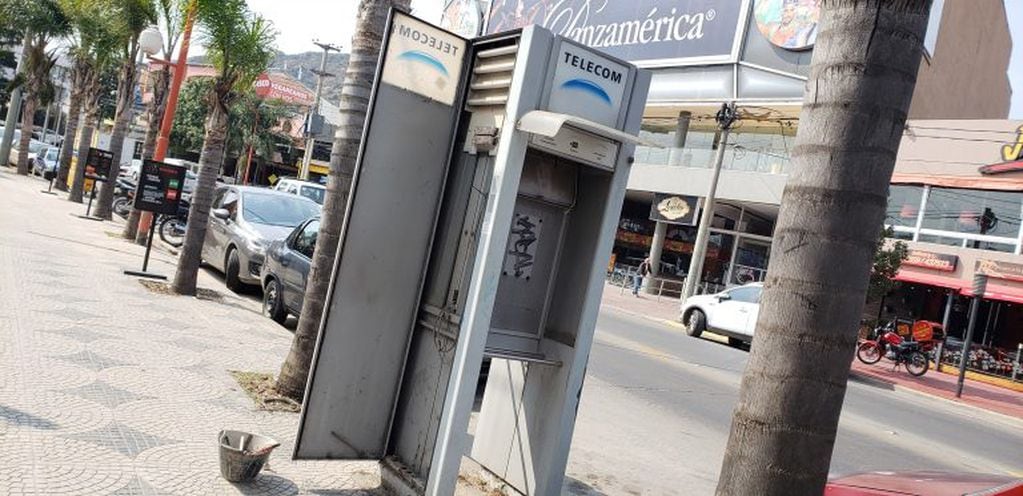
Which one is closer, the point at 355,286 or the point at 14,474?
the point at 14,474

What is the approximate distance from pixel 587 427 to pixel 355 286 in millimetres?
3821

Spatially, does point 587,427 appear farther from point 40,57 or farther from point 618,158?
point 40,57

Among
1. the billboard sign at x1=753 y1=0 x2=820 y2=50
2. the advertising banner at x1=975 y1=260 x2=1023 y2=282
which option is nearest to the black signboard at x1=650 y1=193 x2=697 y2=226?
the billboard sign at x1=753 y1=0 x2=820 y2=50

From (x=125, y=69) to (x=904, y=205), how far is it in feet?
79.1

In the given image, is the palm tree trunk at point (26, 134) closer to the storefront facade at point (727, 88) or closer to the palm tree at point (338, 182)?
the storefront facade at point (727, 88)

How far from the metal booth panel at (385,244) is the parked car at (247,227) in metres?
7.37

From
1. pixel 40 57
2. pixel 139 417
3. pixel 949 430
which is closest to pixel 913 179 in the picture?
pixel 949 430

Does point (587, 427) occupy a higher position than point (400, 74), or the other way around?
point (400, 74)

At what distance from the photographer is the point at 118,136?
64.7ft

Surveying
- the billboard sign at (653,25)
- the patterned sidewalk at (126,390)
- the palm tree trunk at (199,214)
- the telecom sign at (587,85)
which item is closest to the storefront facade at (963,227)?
the billboard sign at (653,25)

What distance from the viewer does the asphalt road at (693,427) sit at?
21.6ft

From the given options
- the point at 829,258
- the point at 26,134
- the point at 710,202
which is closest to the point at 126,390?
the point at 829,258

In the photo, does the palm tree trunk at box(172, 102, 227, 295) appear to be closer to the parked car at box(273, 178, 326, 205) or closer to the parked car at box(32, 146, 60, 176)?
the parked car at box(273, 178, 326, 205)

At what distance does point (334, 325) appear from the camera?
181 inches
